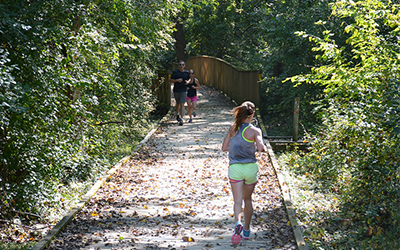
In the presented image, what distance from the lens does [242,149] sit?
18.9 feet

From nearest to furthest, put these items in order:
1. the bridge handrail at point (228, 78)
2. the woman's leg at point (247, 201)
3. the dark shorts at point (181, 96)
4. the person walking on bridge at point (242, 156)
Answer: the person walking on bridge at point (242, 156) → the woman's leg at point (247, 201) → the dark shorts at point (181, 96) → the bridge handrail at point (228, 78)

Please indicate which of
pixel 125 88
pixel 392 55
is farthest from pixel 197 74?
pixel 392 55

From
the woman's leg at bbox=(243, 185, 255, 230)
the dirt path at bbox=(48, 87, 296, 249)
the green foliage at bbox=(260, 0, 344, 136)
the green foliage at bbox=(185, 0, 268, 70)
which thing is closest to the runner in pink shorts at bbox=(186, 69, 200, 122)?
the green foliage at bbox=(260, 0, 344, 136)

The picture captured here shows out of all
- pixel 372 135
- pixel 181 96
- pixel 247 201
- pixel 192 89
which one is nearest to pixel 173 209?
pixel 247 201

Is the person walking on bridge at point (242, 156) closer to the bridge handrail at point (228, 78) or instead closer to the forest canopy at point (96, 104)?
the forest canopy at point (96, 104)

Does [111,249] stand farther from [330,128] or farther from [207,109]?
[207,109]

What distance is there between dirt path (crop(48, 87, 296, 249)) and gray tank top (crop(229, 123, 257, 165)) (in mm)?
1152

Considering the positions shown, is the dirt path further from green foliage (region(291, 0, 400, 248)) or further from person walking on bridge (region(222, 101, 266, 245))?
green foliage (region(291, 0, 400, 248))

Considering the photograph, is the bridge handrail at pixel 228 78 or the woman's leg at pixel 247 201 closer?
the woman's leg at pixel 247 201

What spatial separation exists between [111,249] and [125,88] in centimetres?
903

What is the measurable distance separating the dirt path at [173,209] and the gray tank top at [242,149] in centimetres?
115

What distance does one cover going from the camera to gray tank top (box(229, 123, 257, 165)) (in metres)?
5.77

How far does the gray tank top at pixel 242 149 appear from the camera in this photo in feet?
18.9

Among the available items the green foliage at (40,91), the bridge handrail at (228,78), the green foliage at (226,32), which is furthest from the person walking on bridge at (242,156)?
the green foliage at (226,32)
